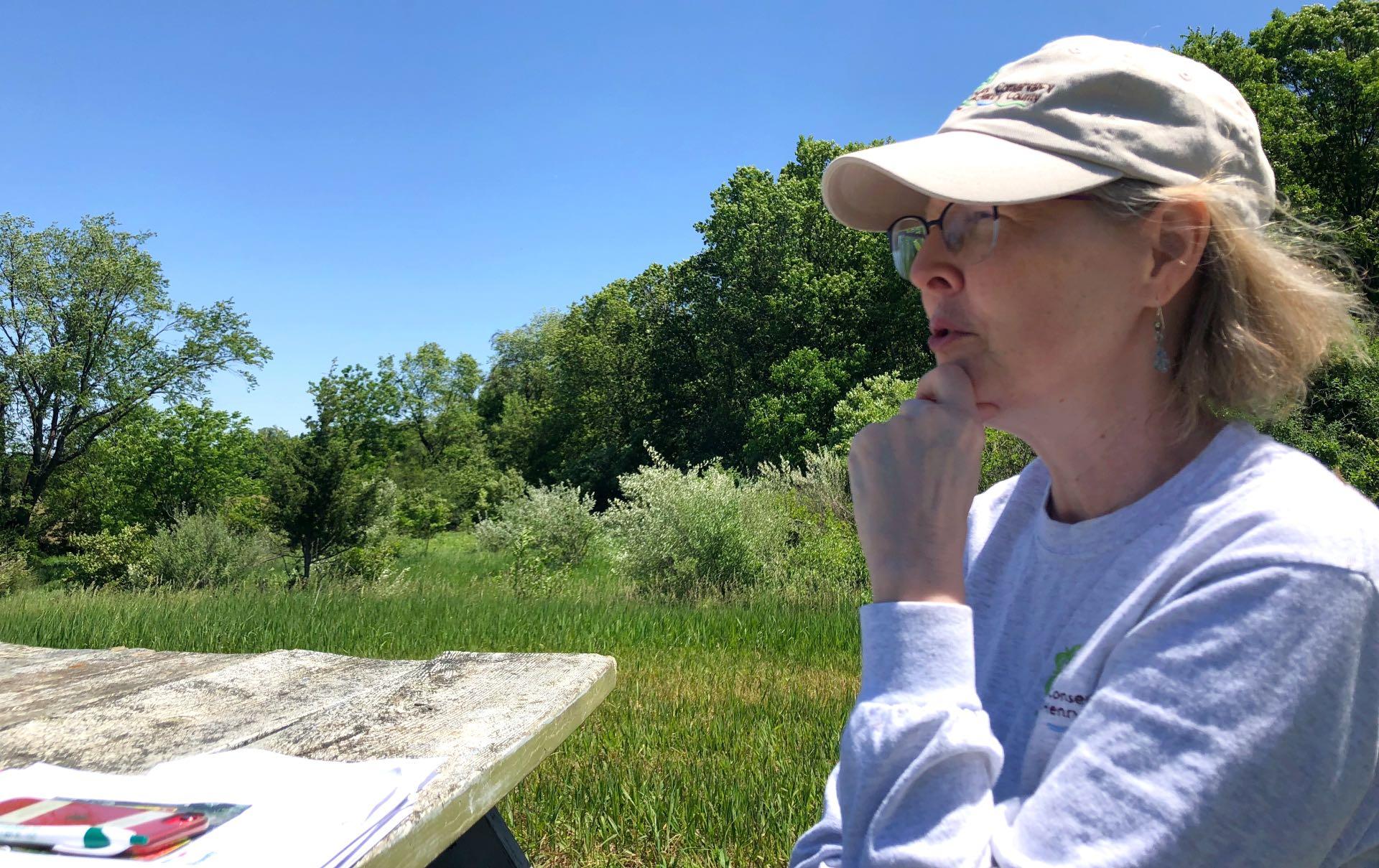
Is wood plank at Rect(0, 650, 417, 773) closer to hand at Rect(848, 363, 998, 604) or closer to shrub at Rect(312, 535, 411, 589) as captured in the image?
hand at Rect(848, 363, 998, 604)

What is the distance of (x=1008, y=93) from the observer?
120 centimetres

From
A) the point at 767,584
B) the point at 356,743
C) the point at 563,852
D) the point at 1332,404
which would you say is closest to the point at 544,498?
the point at 767,584

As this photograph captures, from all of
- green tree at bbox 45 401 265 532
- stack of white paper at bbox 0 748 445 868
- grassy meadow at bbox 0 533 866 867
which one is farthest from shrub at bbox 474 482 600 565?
green tree at bbox 45 401 265 532

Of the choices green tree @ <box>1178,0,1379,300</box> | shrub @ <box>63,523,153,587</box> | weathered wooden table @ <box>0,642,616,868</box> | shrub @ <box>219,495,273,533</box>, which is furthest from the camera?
green tree @ <box>1178,0,1379,300</box>

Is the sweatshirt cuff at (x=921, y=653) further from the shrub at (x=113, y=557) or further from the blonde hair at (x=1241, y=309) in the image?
the shrub at (x=113, y=557)

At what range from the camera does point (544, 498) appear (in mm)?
18078

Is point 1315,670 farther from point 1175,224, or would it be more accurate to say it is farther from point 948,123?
point 948,123

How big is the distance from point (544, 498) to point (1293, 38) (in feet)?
79.7

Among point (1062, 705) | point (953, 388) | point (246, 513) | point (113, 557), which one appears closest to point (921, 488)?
point (953, 388)

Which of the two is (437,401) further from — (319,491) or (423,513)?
(319,491)

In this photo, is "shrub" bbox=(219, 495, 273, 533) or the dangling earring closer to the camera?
the dangling earring

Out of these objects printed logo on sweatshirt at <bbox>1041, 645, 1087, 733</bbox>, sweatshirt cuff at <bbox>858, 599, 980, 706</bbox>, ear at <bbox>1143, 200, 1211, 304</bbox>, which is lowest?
printed logo on sweatshirt at <bbox>1041, 645, 1087, 733</bbox>

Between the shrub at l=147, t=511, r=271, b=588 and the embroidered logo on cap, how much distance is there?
58.1 ft

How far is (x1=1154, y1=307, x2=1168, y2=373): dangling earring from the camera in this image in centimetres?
118
